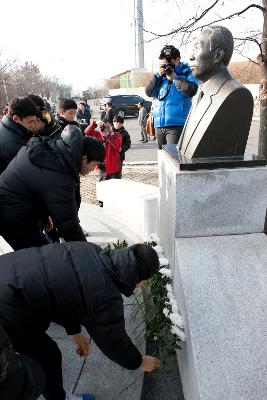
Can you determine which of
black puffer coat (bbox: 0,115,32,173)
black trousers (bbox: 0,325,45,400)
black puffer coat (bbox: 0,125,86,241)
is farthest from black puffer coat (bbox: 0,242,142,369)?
black puffer coat (bbox: 0,115,32,173)

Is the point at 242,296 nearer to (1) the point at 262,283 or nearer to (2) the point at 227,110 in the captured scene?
(1) the point at 262,283

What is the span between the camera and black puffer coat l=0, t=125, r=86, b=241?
85.6 inches

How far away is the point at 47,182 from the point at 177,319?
3.83 feet

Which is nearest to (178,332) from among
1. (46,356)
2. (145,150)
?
(46,356)

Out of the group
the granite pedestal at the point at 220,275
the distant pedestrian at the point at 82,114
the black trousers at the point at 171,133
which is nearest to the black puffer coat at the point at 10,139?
the granite pedestal at the point at 220,275

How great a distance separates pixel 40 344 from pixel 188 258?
101 cm

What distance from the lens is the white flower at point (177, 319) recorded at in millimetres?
2096

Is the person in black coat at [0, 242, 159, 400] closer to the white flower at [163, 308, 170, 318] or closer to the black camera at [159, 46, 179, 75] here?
the white flower at [163, 308, 170, 318]

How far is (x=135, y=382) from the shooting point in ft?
7.22

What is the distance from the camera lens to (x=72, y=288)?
1588 mm

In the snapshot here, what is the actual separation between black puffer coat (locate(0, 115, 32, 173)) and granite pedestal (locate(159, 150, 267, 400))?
134cm

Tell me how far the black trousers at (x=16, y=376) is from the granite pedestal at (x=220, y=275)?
0.78 m

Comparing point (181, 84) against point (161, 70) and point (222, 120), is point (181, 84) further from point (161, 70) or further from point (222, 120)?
point (222, 120)

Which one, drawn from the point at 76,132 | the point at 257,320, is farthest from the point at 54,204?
the point at 257,320
